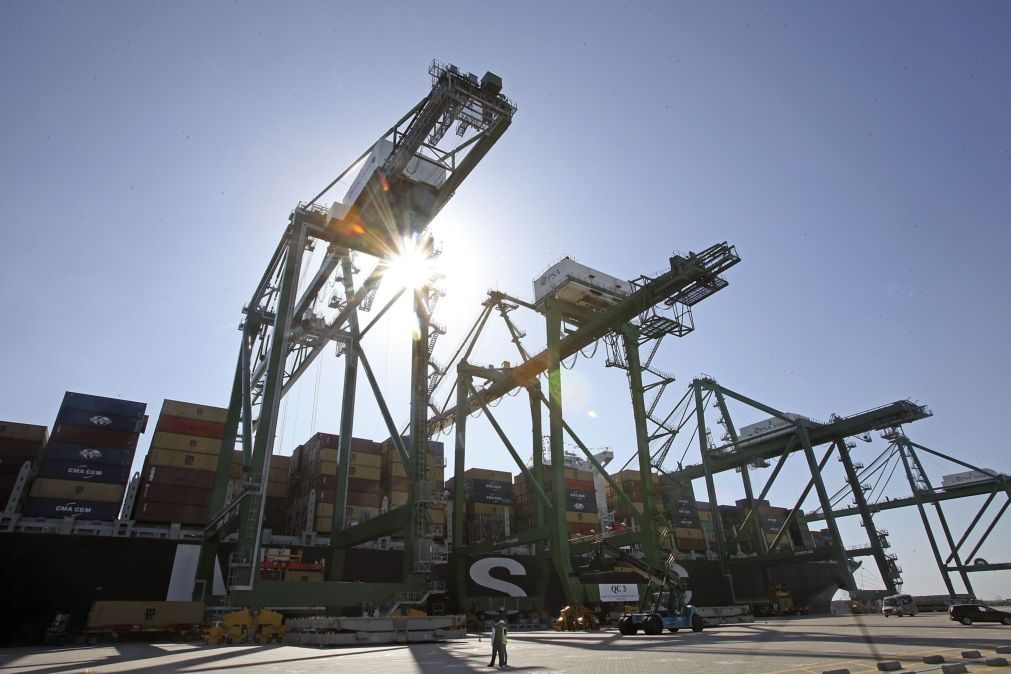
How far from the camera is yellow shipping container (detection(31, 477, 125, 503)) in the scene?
28547 mm

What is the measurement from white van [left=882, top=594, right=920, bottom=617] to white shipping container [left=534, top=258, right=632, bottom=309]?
81.6 ft

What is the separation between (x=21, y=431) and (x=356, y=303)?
22.9m

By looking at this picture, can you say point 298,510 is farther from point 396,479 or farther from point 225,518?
point 225,518

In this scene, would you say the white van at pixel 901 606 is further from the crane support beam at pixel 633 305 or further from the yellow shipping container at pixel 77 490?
the yellow shipping container at pixel 77 490

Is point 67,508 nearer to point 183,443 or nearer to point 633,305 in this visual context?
point 183,443

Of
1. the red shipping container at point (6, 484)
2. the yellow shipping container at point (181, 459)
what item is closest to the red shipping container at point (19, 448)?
the red shipping container at point (6, 484)

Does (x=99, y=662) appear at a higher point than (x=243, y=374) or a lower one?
lower

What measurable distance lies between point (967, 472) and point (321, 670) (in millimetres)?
66517

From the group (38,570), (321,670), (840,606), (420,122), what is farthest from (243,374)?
(840,606)

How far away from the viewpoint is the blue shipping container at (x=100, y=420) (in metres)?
31.3

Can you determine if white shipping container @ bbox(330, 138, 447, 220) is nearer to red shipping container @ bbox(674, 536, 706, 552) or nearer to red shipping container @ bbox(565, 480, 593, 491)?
red shipping container @ bbox(565, 480, 593, 491)

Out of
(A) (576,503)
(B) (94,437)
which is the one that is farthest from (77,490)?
(A) (576,503)

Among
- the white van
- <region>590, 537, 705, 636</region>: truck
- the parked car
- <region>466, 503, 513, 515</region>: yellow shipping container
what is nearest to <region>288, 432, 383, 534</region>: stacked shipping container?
<region>466, 503, 513, 515</region>: yellow shipping container

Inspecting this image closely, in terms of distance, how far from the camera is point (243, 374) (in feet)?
96.7
